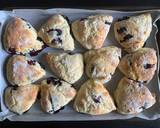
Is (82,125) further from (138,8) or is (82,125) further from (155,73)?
(138,8)

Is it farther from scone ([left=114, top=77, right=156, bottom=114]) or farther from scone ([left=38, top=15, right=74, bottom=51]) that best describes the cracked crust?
scone ([left=114, top=77, right=156, bottom=114])

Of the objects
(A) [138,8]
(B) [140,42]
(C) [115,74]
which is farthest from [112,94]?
(A) [138,8]

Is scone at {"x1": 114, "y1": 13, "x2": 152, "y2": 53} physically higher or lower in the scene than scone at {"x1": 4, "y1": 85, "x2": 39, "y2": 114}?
higher

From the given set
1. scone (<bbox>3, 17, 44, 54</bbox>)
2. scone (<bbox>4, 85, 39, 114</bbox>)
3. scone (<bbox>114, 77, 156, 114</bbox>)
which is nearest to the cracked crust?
scone (<bbox>4, 85, 39, 114</bbox>)

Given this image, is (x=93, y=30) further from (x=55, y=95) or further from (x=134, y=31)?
(x=55, y=95)

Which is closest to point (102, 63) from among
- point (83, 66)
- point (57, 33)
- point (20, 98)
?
point (83, 66)

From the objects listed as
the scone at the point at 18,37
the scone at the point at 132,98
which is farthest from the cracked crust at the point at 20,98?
the scone at the point at 132,98
